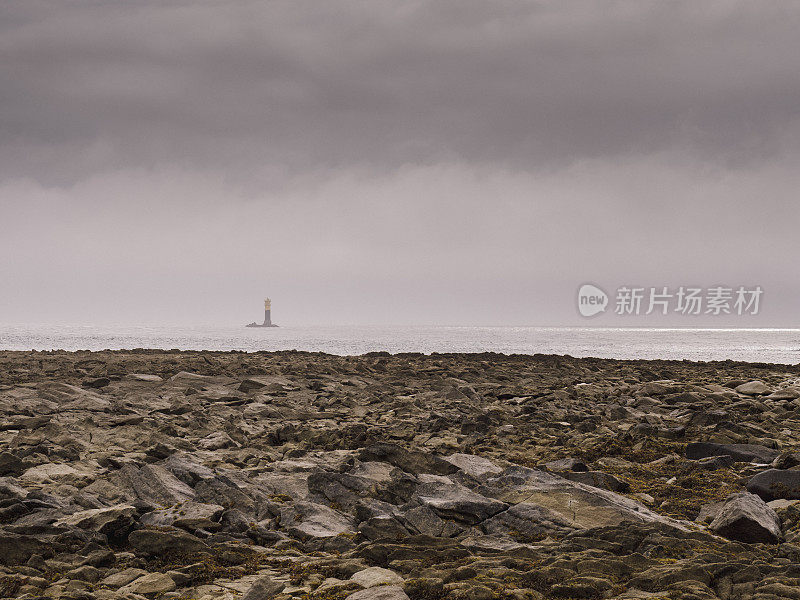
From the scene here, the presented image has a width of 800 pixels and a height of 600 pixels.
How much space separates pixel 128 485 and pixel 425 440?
6682mm

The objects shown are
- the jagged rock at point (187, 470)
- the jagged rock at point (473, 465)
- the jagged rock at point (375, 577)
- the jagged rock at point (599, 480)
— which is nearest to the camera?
the jagged rock at point (375, 577)

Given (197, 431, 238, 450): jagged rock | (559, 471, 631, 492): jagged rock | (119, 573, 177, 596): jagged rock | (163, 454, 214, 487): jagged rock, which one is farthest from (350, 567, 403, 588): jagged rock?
(197, 431, 238, 450): jagged rock

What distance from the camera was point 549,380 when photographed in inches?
985

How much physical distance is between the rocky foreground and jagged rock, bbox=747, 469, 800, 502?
0.03m

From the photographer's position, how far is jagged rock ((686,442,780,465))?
1222 cm

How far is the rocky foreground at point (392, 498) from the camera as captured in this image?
6391 mm

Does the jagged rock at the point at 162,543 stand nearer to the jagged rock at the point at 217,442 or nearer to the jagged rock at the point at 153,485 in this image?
the jagged rock at the point at 153,485

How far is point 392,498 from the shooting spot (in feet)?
30.9

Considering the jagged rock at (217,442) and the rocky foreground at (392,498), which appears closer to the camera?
the rocky foreground at (392,498)

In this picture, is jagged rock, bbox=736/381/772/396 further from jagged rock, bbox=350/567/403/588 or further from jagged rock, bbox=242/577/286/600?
jagged rock, bbox=242/577/286/600

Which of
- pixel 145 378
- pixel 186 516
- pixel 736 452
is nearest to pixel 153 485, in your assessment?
pixel 186 516

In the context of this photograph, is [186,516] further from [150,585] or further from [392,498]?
[392,498]

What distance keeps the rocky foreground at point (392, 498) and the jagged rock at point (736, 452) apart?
40 mm

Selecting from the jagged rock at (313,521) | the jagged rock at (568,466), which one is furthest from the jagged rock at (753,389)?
the jagged rock at (313,521)
